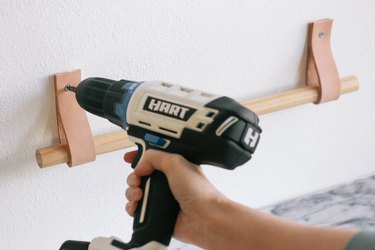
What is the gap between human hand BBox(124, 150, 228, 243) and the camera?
2.38 feet

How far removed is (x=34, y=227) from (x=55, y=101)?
198mm

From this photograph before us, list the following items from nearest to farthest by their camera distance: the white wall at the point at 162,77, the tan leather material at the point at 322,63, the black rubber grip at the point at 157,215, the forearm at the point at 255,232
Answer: the forearm at the point at 255,232, the black rubber grip at the point at 157,215, the white wall at the point at 162,77, the tan leather material at the point at 322,63

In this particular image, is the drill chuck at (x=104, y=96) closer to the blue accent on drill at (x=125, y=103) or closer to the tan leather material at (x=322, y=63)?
the blue accent on drill at (x=125, y=103)

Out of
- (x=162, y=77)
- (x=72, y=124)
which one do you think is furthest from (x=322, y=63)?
(x=72, y=124)

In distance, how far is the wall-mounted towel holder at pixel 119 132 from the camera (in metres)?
0.92

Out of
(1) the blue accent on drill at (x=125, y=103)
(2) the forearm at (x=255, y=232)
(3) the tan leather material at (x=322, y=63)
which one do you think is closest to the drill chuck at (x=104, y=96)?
(1) the blue accent on drill at (x=125, y=103)

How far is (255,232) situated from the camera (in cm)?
69

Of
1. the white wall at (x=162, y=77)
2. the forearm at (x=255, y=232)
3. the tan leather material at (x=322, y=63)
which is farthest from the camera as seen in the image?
the tan leather material at (x=322, y=63)

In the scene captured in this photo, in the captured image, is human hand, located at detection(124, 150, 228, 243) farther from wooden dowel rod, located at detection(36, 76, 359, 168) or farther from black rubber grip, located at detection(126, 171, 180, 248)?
wooden dowel rod, located at detection(36, 76, 359, 168)

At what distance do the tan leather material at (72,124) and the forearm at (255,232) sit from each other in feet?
0.84

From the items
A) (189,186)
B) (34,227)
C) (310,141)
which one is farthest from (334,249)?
(310,141)

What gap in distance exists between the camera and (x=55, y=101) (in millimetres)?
930

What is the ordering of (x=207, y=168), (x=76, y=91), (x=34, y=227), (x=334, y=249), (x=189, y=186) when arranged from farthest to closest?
1. (x=207, y=168)
2. (x=34, y=227)
3. (x=76, y=91)
4. (x=189, y=186)
5. (x=334, y=249)

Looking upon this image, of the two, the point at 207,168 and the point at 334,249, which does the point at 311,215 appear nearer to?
the point at 207,168
